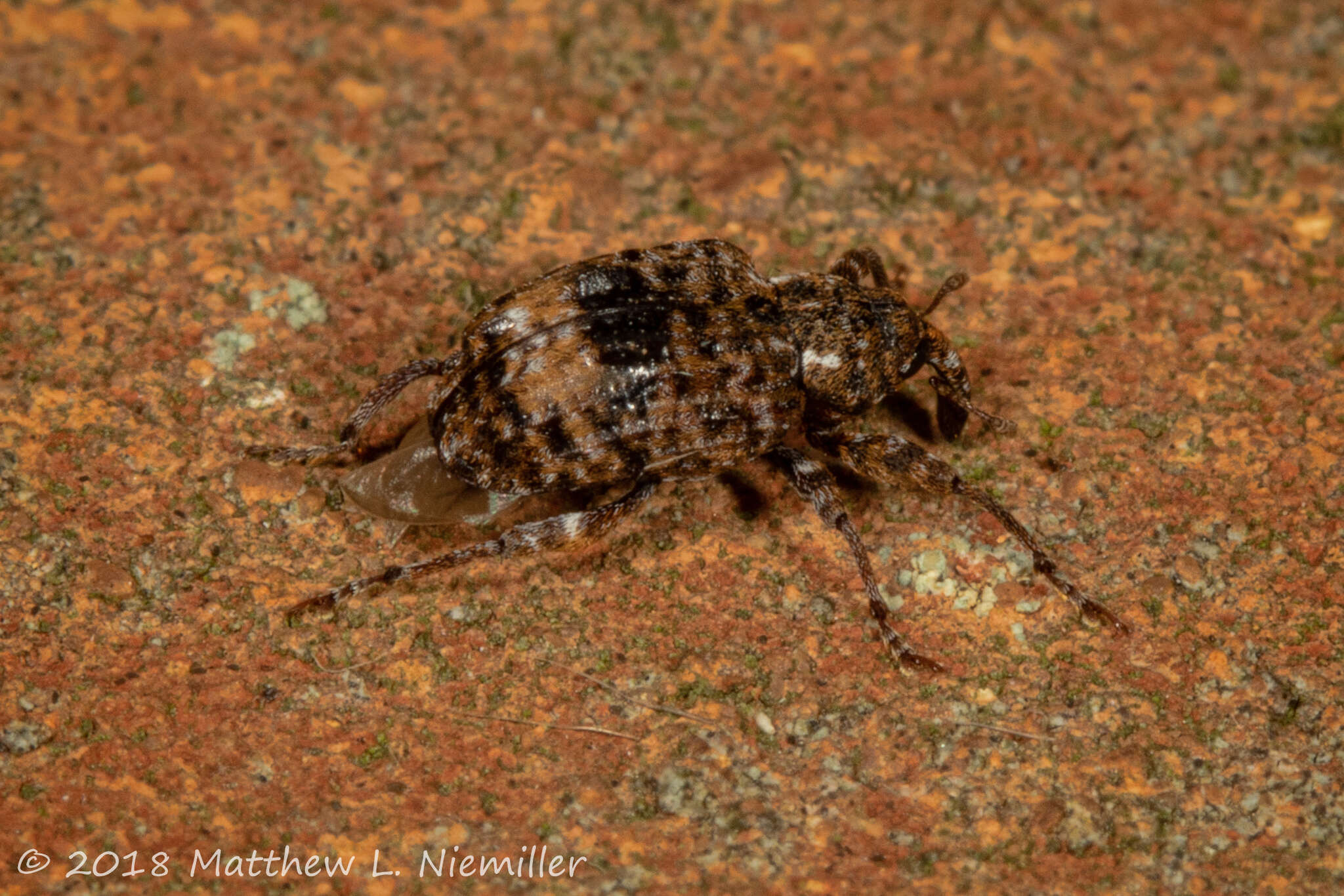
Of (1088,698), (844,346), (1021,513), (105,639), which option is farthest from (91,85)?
(1088,698)

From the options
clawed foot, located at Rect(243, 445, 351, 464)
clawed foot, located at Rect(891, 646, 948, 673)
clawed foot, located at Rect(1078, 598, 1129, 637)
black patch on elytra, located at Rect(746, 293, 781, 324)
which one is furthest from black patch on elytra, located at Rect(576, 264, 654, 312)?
clawed foot, located at Rect(1078, 598, 1129, 637)

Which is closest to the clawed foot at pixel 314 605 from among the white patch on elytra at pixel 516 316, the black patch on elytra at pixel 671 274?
the white patch on elytra at pixel 516 316

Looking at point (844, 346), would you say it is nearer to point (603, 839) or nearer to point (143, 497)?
point (603, 839)

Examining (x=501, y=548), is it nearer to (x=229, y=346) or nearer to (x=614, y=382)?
(x=614, y=382)

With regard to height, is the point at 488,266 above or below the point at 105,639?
above

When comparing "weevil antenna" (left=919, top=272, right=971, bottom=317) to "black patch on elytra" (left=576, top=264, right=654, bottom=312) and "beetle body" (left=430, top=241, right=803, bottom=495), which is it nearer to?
"beetle body" (left=430, top=241, right=803, bottom=495)

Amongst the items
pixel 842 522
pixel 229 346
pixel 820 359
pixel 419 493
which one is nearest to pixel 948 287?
pixel 820 359

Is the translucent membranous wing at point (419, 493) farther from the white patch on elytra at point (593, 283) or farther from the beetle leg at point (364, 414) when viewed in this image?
the white patch on elytra at point (593, 283)
